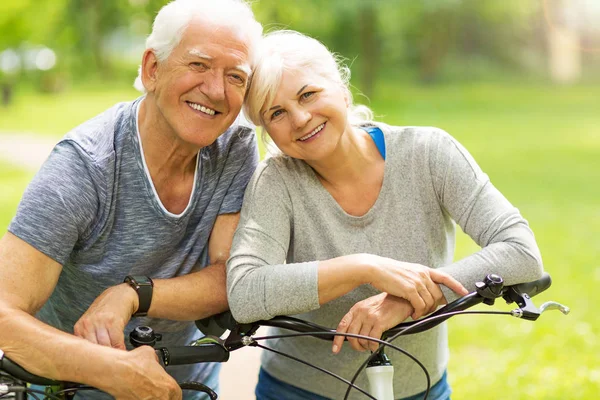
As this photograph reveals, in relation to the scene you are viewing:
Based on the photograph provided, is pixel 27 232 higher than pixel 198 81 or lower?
lower

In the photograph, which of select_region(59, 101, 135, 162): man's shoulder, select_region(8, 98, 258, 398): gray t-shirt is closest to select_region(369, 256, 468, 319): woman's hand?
select_region(8, 98, 258, 398): gray t-shirt

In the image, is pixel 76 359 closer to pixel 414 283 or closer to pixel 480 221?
pixel 414 283

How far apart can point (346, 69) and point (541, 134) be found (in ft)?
28.2

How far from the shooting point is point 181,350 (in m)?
1.59

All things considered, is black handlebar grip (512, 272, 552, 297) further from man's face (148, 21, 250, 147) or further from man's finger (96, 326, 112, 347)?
man's finger (96, 326, 112, 347)

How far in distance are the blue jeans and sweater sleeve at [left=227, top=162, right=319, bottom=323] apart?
0.42m

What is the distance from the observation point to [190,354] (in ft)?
5.24

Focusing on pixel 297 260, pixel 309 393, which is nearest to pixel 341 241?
pixel 297 260

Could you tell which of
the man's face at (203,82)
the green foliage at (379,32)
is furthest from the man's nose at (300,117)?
the green foliage at (379,32)

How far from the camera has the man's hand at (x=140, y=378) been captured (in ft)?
5.16

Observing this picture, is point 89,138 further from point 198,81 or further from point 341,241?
point 341,241

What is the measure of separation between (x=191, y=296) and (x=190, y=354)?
29cm

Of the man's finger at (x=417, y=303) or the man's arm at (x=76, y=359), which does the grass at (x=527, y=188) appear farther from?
the man's arm at (x=76, y=359)

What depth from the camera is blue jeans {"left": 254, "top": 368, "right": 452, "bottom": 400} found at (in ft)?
6.86
